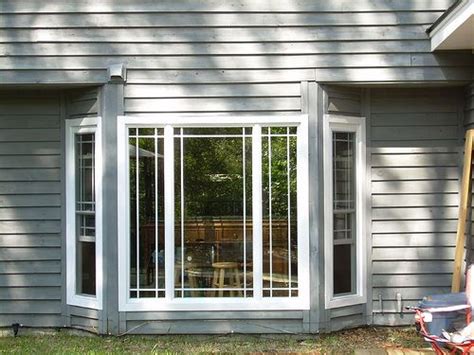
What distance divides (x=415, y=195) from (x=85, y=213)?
130 inches

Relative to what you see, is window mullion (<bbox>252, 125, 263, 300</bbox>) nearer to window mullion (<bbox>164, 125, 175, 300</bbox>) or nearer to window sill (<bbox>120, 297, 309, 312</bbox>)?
window sill (<bbox>120, 297, 309, 312</bbox>)

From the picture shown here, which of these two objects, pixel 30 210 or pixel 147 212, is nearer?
pixel 147 212

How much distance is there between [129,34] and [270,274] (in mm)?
2654

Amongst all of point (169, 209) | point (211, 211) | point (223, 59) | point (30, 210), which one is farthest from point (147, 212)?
point (223, 59)

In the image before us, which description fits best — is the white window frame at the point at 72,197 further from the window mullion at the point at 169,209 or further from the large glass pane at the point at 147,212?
the window mullion at the point at 169,209

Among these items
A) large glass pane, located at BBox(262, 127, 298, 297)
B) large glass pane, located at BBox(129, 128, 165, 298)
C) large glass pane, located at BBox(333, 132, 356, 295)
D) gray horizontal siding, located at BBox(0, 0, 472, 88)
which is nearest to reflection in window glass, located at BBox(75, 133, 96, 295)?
large glass pane, located at BBox(129, 128, 165, 298)

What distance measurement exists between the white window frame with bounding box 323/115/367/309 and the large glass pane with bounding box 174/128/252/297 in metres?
0.74

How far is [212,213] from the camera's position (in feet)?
20.6

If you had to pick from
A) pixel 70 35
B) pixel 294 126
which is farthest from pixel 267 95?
pixel 70 35

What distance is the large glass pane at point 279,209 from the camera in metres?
6.22

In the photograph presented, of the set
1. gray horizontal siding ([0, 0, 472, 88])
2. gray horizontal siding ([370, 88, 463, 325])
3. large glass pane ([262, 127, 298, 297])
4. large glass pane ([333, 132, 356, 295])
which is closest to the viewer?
gray horizontal siding ([0, 0, 472, 88])

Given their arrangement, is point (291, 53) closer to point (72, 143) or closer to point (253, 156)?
point (253, 156)

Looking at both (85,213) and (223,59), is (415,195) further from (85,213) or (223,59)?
(85,213)

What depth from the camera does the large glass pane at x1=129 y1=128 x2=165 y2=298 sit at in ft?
20.4
